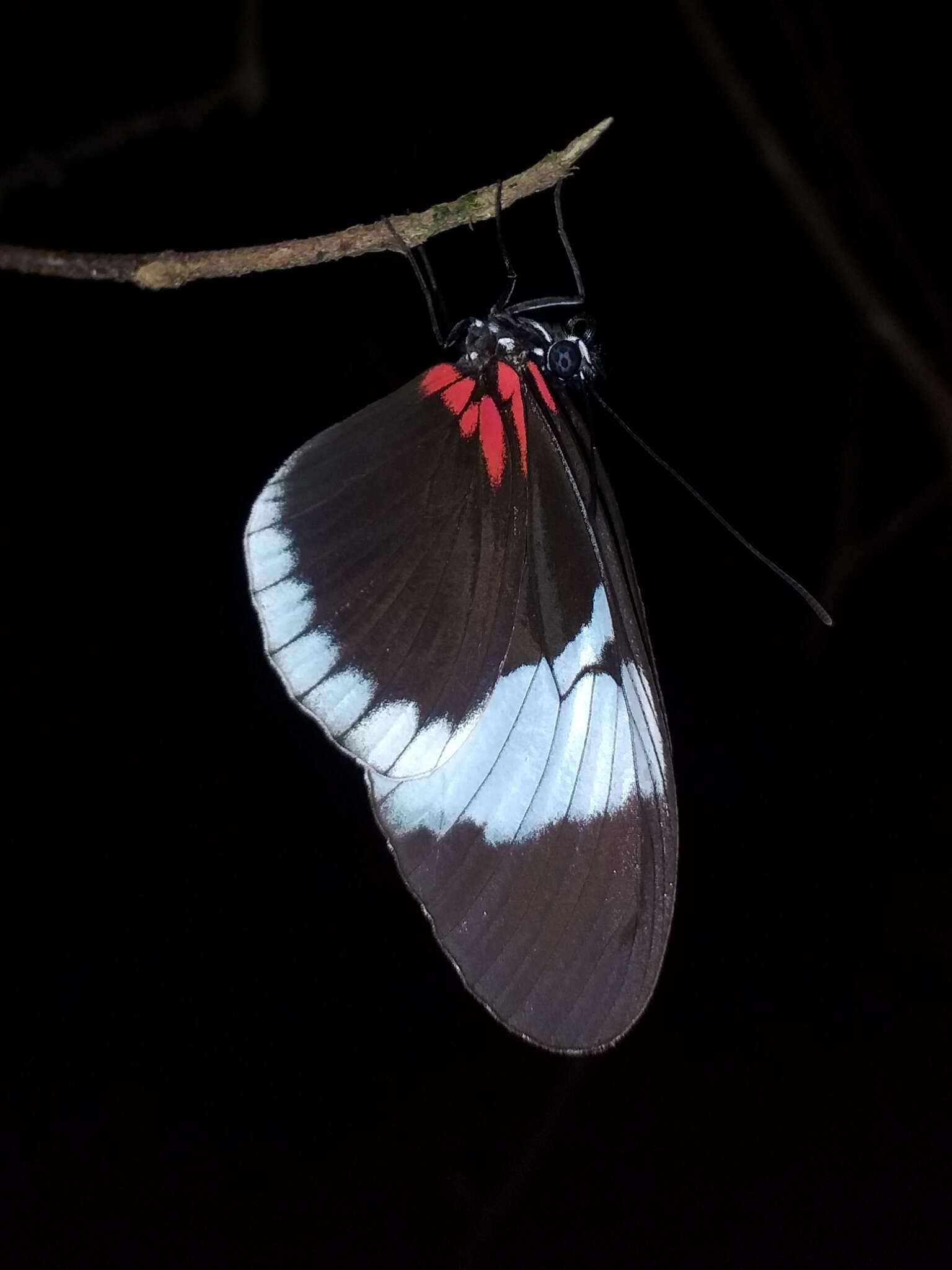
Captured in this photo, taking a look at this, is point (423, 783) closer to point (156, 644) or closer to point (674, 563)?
point (156, 644)

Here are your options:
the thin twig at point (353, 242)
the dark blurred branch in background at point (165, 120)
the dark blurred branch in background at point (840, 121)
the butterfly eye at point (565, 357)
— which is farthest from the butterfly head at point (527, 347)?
the dark blurred branch in background at point (840, 121)

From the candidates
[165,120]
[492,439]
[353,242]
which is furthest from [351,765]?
[353,242]

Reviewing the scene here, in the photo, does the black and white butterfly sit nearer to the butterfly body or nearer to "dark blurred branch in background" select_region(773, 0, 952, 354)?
the butterfly body

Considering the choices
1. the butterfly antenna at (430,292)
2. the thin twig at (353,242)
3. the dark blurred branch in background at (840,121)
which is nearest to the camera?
the thin twig at (353,242)

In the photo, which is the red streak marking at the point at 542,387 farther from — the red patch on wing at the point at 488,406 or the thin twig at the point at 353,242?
the thin twig at the point at 353,242

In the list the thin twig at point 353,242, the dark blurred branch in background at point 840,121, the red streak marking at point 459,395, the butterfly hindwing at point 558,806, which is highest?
the dark blurred branch in background at point 840,121

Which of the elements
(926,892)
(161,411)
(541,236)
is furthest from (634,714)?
(926,892)

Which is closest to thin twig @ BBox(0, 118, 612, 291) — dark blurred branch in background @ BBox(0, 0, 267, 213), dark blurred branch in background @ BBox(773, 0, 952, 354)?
dark blurred branch in background @ BBox(0, 0, 267, 213)
